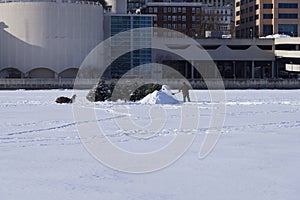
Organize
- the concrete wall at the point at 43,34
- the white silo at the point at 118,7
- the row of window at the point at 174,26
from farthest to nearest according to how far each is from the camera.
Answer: the row of window at the point at 174,26 < the white silo at the point at 118,7 < the concrete wall at the point at 43,34

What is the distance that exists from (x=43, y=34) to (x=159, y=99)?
174ft

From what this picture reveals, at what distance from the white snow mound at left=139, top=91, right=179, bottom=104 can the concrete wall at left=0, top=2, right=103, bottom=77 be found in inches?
2023

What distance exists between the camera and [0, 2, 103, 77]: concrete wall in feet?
265

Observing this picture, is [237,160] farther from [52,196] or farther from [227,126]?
[227,126]

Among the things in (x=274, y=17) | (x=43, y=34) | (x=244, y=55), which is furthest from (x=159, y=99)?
(x=274, y=17)

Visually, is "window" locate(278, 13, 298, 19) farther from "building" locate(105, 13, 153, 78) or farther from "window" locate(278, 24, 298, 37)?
"building" locate(105, 13, 153, 78)

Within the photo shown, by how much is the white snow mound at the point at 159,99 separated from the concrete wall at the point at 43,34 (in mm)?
51376

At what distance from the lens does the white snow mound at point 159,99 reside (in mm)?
31578

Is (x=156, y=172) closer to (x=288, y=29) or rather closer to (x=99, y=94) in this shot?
(x=99, y=94)

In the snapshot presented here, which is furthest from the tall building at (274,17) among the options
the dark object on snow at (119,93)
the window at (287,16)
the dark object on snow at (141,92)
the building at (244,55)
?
the dark object on snow at (119,93)

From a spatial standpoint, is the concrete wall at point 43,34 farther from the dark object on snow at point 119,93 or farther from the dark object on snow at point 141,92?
the dark object on snow at point 141,92

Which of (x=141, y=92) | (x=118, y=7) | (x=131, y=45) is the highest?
(x=118, y=7)

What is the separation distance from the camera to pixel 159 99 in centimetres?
3169

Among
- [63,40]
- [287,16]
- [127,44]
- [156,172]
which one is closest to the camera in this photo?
[156,172]
